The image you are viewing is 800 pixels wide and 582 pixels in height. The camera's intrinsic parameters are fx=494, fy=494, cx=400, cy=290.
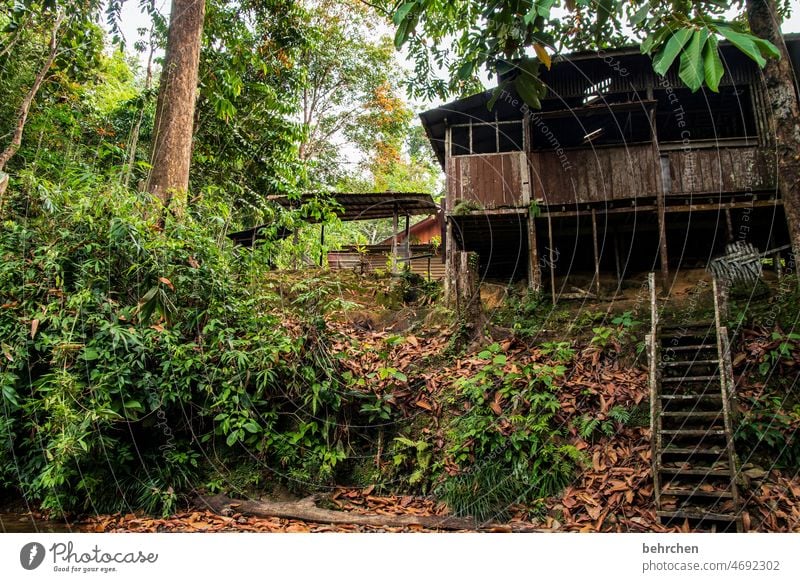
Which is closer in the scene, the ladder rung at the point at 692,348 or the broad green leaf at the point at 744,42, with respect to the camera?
the broad green leaf at the point at 744,42

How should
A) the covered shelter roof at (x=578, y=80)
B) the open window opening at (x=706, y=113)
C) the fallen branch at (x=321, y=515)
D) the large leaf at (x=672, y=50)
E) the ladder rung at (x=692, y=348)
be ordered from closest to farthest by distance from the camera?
the large leaf at (x=672, y=50) < the fallen branch at (x=321, y=515) < the ladder rung at (x=692, y=348) < the covered shelter roof at (x=578, y=80) < the open window opening at (x=706, y=113)

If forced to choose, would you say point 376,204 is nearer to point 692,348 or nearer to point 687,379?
point 692,348

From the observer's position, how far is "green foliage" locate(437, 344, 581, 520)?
481 centimetres

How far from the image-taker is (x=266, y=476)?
5516 mm

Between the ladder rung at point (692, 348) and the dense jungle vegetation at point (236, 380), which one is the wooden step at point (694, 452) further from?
the ladder rung at point (692, 348)

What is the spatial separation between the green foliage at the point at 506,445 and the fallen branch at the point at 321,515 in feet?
0.69

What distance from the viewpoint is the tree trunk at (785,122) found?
4906mm

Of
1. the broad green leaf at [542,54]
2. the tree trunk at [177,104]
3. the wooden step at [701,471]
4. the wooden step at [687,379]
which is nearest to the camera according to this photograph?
the broad green leaf at [542,54]

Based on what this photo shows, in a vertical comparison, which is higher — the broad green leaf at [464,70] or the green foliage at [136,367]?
the broad green leaf at [464,70]

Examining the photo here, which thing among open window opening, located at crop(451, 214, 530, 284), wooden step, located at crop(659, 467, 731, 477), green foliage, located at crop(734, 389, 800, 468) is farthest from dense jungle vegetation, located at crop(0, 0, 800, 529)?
open window opening, located at crop(451, 214, 530, 284)

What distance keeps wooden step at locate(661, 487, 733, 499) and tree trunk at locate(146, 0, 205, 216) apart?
5.82 m

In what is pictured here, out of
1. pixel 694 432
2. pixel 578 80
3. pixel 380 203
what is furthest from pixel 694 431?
pixel 380 203

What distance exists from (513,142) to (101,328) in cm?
826

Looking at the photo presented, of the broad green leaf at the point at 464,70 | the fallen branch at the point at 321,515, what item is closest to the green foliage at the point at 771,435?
the fallen branch at the point at 321,515
